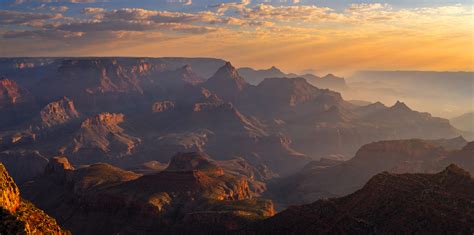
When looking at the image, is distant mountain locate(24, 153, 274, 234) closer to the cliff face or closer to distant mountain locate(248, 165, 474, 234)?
distant mountain locate(248, 165, 474, 234)

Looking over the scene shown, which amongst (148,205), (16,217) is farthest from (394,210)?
(148,205)

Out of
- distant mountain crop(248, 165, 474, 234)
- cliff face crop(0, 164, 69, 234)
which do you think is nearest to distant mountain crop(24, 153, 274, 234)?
distant mountain crop(248, 165, 474, 234)

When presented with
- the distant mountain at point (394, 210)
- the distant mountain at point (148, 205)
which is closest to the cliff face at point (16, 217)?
the distant mountain at point (394, 210)

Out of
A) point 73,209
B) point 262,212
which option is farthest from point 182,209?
point 73,209

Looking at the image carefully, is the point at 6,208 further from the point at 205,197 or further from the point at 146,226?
the point at 205,197

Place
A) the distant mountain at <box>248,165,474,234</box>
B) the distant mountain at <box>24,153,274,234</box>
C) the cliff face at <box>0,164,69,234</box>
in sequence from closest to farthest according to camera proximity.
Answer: the cliff face at <box>0,164,69,234</box>, the distant mountain at <box>248,165,474,234</box>, the distant mountain at <box>24,153,274,234</box>

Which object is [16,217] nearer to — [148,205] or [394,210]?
[394,210]
